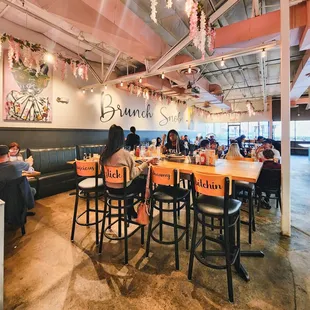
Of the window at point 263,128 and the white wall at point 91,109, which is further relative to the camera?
the window at point 263,128

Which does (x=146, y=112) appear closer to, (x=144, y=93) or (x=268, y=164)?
(x=144, y=93)

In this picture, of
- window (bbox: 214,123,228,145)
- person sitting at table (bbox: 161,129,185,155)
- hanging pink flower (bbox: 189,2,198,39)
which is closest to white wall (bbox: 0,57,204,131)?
person sitting at table (bbox: 161,129,185,155)

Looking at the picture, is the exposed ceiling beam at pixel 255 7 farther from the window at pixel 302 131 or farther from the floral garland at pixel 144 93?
the window at pixel 302 131

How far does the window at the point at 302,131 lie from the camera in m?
13.6

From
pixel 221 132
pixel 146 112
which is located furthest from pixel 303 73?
pixel 221 132

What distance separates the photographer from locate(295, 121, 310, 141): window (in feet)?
44.5

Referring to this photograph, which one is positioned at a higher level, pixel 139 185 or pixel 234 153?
pixel 234 153

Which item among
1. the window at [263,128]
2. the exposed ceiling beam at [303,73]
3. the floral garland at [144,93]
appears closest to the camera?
the exposed ceiling beam at [303,73]

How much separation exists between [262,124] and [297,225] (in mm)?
12839

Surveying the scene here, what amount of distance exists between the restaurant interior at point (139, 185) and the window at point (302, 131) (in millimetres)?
8811

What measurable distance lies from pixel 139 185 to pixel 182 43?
2.97 meters

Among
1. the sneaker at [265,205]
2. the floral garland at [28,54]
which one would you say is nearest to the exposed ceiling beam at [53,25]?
the floral garland at [28,54]

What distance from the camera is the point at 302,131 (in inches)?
543

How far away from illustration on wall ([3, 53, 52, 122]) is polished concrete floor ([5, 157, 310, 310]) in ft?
10.2
